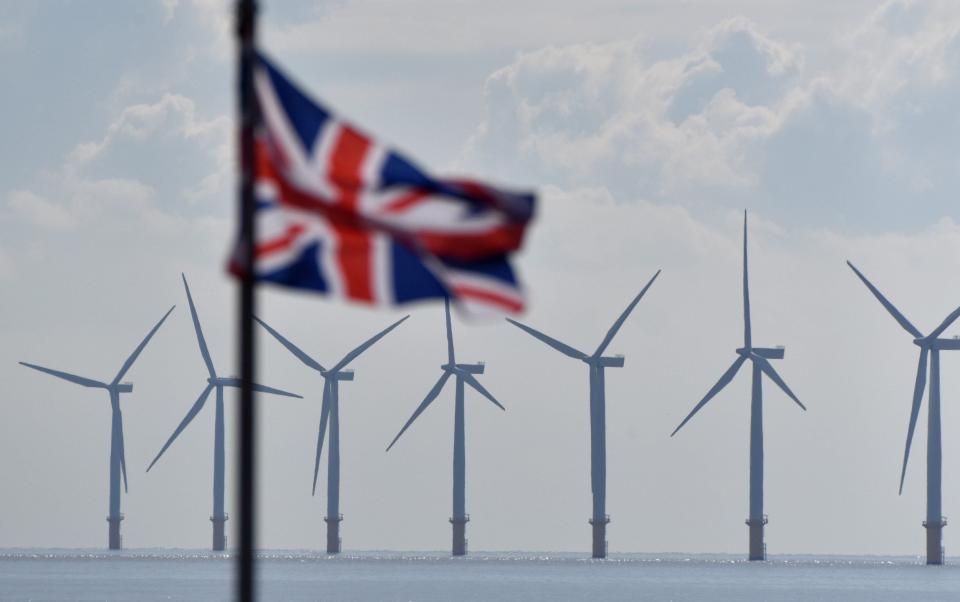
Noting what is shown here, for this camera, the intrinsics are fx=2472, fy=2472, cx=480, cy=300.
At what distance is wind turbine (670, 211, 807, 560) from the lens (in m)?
145

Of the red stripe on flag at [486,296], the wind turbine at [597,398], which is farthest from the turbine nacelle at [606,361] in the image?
the red stripe on flag at [486,296]

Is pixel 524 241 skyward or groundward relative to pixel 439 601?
skyward

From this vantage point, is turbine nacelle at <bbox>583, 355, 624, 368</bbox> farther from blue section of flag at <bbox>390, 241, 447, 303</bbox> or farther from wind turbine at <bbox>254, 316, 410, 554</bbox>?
blue section of flag at <bbox>390, 241, 447, 303</bbox>

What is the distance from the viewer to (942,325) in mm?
152000

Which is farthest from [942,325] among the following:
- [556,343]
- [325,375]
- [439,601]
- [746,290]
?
[325,375]

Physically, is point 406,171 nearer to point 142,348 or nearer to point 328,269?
point 328,269

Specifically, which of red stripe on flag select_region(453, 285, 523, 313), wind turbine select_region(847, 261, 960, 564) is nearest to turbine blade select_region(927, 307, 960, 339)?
wind turbine select_region(847, 261, 960, 564)

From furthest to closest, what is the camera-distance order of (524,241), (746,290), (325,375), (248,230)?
(325,375) → (746,290) → (524,241) → (248,230)

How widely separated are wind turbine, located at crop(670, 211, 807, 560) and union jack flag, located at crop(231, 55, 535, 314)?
122 meters

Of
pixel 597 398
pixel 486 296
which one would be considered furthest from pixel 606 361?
pixel 486 296

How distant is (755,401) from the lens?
6491 inches

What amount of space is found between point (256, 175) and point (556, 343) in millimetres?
134536

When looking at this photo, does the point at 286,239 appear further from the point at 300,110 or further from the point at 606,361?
the point at 606,361

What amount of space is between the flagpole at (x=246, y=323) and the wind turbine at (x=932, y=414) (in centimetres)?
12093
